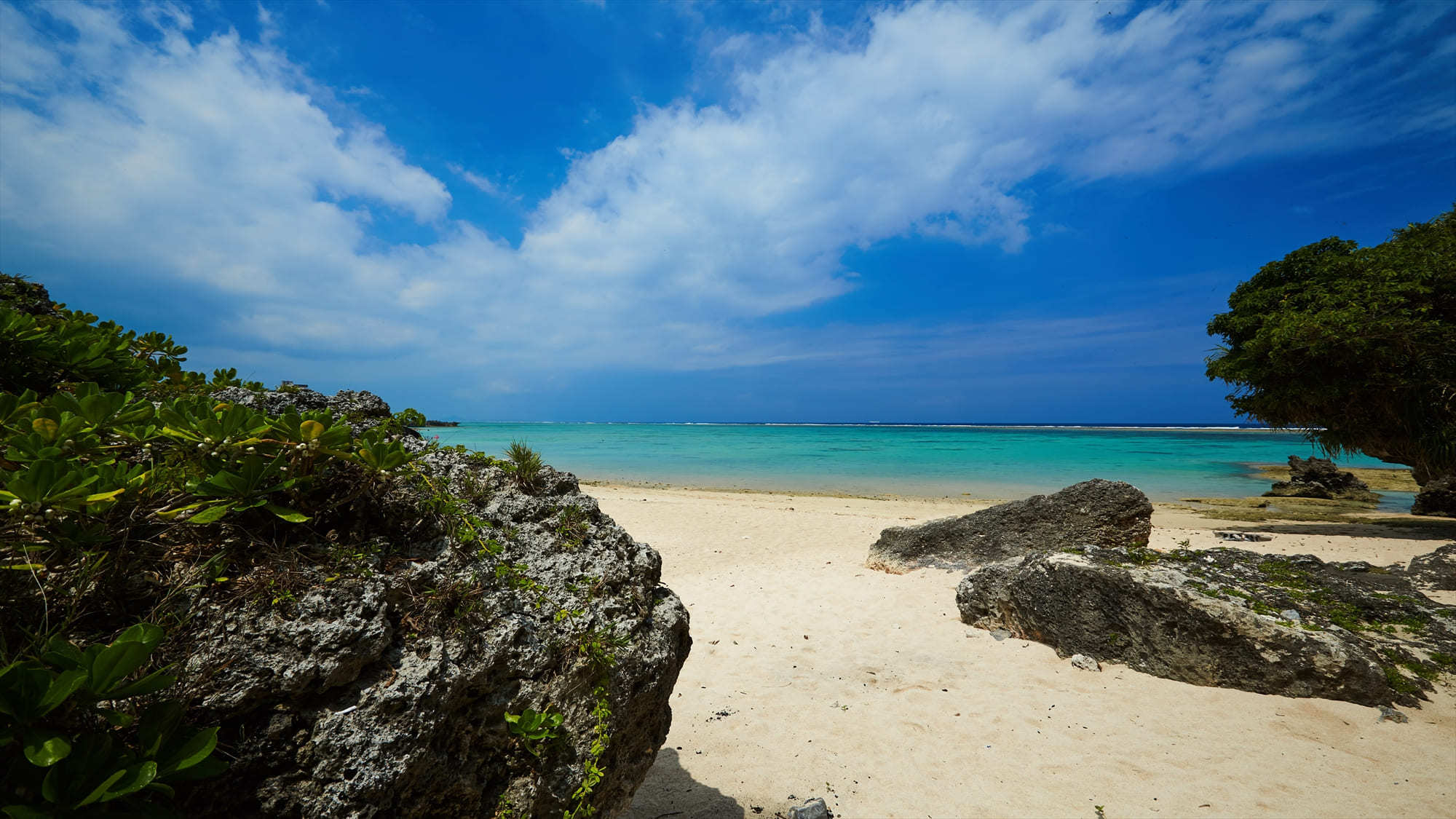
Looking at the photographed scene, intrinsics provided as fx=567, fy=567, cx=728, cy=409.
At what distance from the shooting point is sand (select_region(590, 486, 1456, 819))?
12.1ft

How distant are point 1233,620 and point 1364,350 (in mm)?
11183

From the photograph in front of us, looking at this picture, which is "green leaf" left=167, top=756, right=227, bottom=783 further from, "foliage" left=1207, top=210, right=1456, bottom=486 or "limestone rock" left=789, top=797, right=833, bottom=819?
"foliage" left=1207, top=210, right=1456, bottom=486

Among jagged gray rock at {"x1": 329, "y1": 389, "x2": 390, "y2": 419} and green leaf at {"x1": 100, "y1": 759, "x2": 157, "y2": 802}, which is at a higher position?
jagged gray rock at {"x1": 329, "y1": 389, "x2": 390, "y2": 419}

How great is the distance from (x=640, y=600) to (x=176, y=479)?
172 centimetres

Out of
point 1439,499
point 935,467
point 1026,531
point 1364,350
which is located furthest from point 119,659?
point 935,467

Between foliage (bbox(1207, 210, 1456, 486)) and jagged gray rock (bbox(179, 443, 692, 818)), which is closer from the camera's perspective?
jagged gray rock (bbox(179, 443, 692, 818))

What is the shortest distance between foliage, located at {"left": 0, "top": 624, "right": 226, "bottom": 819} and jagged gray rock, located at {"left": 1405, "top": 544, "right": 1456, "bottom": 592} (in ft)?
38.5

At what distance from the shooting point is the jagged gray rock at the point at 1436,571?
7.29 meters

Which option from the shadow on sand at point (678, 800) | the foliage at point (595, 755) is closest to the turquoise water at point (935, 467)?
the shadow on sand at point (678, 800)

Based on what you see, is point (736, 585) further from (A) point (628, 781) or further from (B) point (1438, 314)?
(B) point (1438, 314)

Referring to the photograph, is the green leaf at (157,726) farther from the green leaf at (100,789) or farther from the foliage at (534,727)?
the foliage at (534,727)

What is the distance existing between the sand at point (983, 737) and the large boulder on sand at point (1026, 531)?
8.51 ft

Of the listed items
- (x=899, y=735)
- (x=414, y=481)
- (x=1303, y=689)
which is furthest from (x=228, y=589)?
(x=1303, y=689)

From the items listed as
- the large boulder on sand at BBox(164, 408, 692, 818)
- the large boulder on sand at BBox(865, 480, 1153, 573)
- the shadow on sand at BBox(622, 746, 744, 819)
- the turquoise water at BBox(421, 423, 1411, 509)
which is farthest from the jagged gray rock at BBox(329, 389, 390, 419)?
the turquoise water at BBox(421, 423, 1411, 509)
